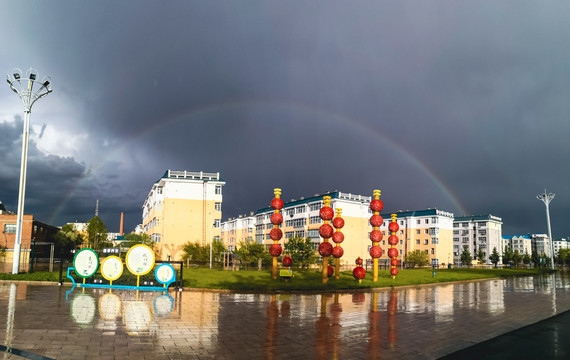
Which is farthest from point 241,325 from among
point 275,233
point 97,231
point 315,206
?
point 97,231

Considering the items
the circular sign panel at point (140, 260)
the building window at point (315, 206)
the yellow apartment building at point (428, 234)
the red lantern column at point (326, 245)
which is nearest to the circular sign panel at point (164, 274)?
the circular sign panel at point (140, 260)

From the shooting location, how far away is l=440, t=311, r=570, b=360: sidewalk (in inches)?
320

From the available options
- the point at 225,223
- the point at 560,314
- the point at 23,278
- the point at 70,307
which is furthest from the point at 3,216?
the point at 225,223

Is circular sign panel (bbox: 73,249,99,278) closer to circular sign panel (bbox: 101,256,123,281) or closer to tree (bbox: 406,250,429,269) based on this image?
circular sign panel (bbox: 101,256,123,281)

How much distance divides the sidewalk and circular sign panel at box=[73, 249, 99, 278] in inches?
604

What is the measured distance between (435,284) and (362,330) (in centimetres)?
2011

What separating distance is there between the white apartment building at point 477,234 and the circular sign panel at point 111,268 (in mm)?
111861

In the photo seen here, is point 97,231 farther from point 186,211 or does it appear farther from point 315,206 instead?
point 315,206

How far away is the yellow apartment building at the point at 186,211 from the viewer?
55.2 m

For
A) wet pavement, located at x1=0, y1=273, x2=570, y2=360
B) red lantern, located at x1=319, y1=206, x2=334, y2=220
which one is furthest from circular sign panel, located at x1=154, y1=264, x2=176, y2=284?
red lantern, located at x1=319, y1=206, x2=334, y2=220

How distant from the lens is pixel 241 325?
10.6 meters

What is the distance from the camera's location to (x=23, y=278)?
20734 millimetres

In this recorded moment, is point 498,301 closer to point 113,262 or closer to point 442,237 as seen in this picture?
point 113,262

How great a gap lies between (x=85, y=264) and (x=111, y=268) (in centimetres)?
127
